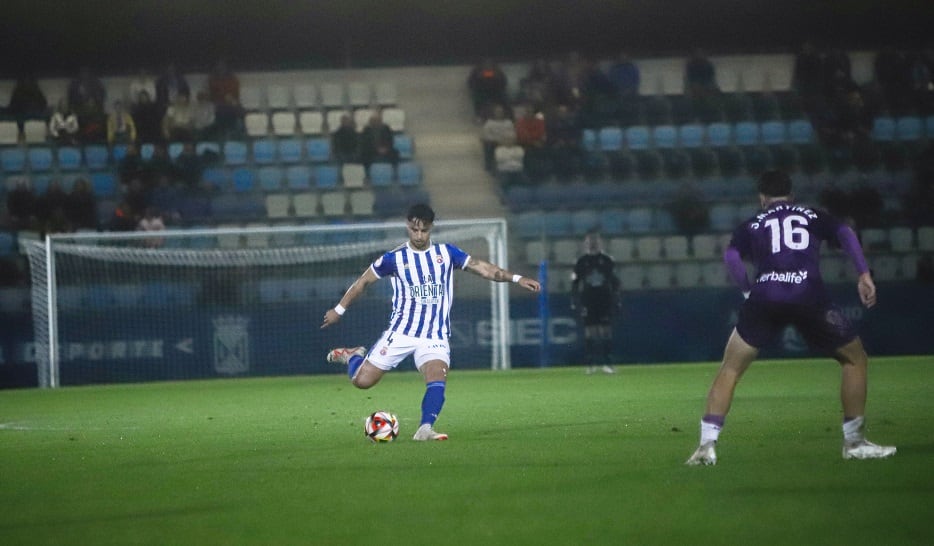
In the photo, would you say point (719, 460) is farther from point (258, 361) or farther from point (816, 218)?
point (258, 361)

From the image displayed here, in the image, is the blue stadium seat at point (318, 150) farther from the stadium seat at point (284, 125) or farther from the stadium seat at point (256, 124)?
the stadium seat at point (256, 124)

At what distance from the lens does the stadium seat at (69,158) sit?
24.1 metres

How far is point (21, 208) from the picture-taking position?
22.4 meters

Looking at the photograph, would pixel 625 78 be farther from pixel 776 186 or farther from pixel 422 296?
pixel 776 186

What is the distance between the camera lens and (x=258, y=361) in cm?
2116

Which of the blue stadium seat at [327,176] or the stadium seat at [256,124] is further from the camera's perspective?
the stadium seat at [256,124]

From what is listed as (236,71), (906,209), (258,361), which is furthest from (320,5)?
(906,209)

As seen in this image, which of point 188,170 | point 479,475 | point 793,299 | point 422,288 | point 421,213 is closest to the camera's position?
point 479,475

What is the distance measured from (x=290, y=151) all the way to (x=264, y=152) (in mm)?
476

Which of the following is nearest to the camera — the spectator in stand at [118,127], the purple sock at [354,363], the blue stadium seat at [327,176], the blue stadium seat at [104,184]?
the purple sock at [354,363]

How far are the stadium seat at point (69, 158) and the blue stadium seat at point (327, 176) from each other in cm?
411

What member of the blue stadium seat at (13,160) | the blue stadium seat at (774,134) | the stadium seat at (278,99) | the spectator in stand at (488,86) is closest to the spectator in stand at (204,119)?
the stadium seat at (278,99)

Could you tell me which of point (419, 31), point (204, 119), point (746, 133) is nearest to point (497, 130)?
point (419, 31)

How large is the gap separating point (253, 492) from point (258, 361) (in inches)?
562
